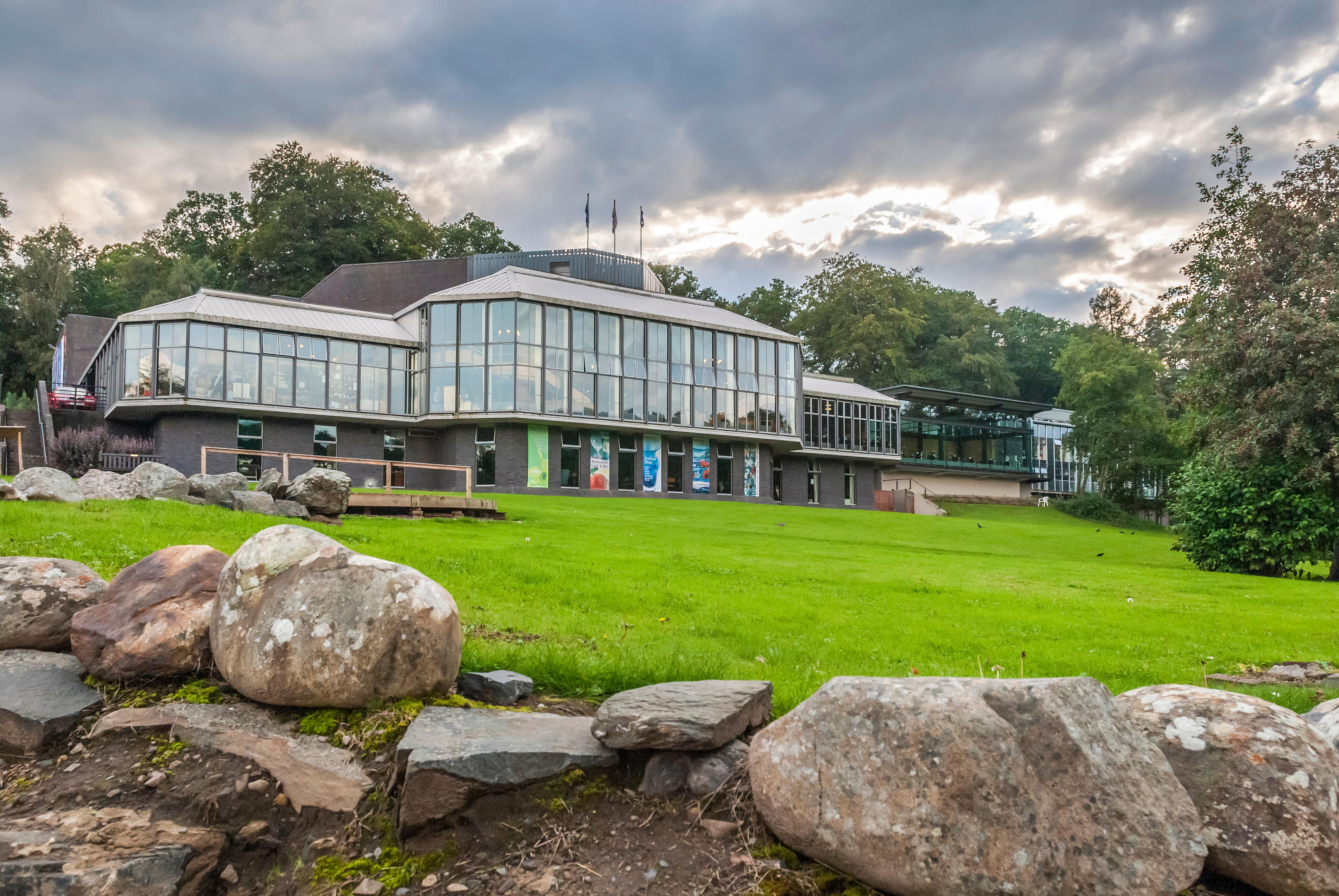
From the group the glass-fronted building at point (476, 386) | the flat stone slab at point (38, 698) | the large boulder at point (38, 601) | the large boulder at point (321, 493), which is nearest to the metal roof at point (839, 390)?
the glass-fronted building at point (476, 386)

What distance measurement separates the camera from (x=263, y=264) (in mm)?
70812

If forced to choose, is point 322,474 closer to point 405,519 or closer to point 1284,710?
point 405,519

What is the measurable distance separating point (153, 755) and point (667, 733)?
319 centimetres

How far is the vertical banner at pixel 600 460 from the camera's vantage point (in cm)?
4506

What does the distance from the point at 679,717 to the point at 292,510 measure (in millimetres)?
15517

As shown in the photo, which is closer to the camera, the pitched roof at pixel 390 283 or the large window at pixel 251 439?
the large window at pixel 251 439

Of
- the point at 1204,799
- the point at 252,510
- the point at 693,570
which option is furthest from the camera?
the point at 252,510

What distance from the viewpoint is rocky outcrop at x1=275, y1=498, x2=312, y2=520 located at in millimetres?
17766

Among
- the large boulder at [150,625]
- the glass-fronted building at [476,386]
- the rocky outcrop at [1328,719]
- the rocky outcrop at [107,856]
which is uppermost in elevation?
the glass-fronted building at [476,386]

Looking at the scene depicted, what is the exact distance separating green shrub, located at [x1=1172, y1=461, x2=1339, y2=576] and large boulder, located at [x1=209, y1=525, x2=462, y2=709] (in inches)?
956

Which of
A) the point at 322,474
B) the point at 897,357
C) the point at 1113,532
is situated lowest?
the point at 1113,532

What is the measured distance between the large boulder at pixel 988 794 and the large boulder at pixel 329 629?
2539 mm

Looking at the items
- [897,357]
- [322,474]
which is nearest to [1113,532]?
[897,357]

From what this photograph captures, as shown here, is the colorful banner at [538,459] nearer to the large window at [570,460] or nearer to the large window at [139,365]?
the large window at [570,460]
